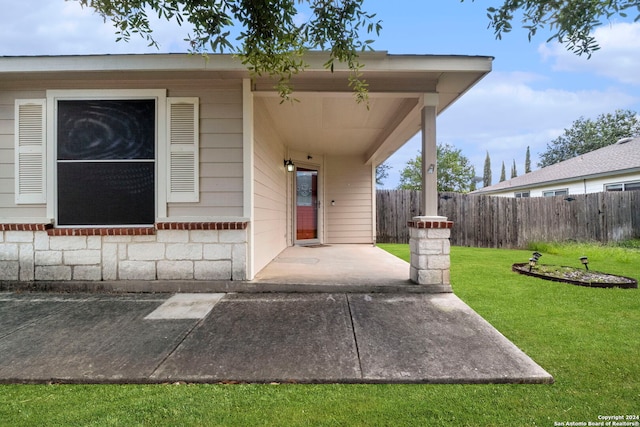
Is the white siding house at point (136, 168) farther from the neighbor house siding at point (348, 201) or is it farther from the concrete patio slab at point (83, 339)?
the neighbor house siding at point (348, 201)

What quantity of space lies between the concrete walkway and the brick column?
0.87 ft

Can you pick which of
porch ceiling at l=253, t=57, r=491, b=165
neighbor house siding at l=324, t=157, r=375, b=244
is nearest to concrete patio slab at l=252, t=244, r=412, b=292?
porch ceiling at l=253, t=57, r=491, b=165

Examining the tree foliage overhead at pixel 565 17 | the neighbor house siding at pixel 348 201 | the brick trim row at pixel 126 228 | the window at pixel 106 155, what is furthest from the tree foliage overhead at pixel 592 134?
the window at pixel 106 155

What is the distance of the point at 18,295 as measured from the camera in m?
3.43

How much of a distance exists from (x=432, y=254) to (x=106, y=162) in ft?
13.3

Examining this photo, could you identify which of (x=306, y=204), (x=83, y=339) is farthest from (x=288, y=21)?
(x=306, y=204)

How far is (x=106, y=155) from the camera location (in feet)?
11.7

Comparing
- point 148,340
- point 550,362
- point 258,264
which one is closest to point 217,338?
point 148,340

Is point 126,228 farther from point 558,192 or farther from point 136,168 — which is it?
point 558,192

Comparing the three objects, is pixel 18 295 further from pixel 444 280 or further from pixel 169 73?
pixel 444 280

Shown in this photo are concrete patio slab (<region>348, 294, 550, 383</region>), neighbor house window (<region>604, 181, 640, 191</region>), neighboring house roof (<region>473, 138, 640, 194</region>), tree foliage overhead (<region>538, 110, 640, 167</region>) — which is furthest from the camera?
tree foliage overhead (<region>538, 110, 640, 167</region>)

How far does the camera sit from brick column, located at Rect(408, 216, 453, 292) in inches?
138

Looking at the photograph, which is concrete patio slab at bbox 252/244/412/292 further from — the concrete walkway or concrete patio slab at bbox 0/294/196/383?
concrete patio slab at bbox 0/294/196/383

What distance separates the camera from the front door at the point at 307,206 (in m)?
7.43
